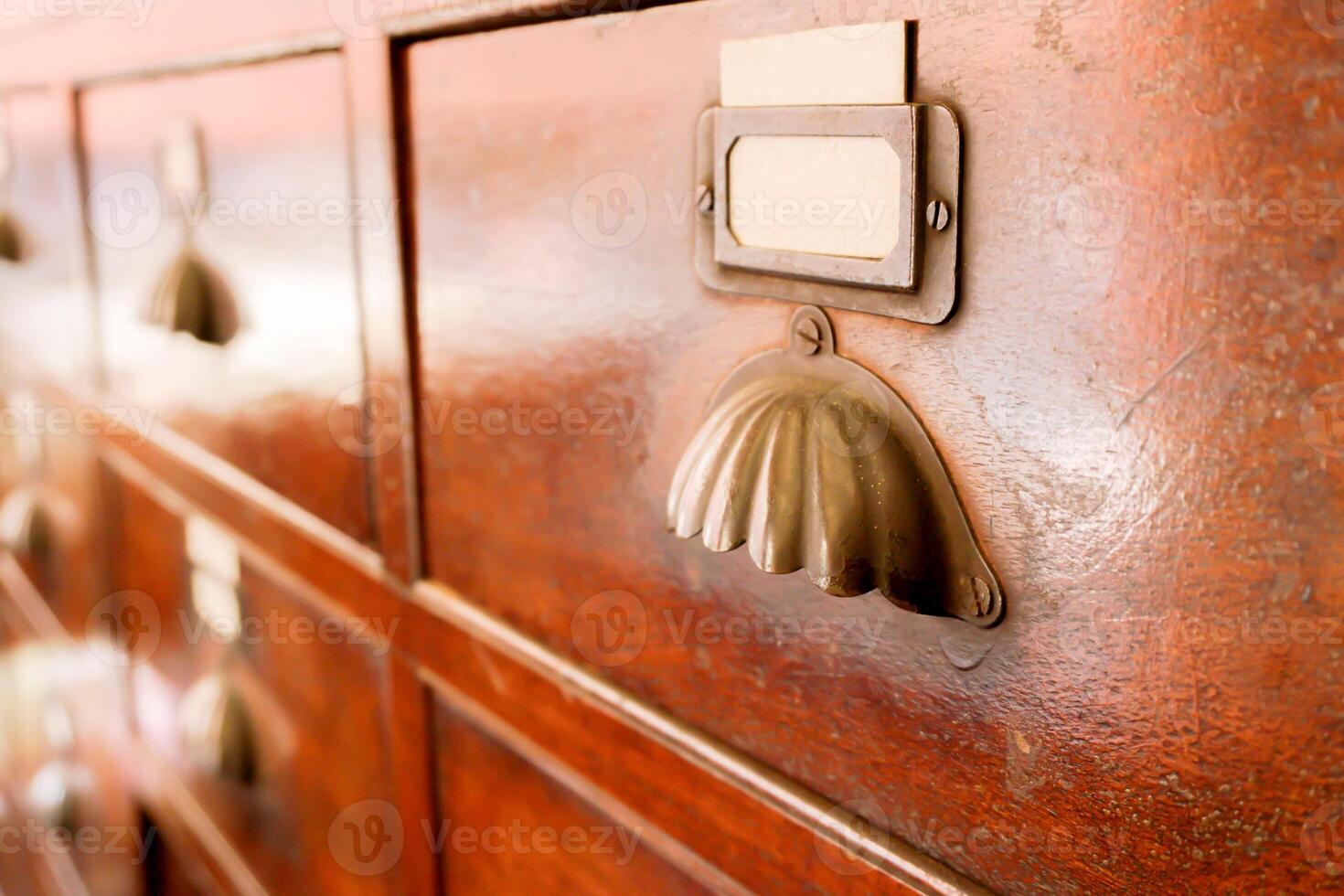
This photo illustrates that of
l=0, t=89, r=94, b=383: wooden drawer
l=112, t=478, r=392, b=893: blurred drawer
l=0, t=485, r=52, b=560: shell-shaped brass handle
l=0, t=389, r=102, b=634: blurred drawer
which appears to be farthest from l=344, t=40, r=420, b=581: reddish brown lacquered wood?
l=0, t=485, r=52, b=560: shell-shaped brass handle

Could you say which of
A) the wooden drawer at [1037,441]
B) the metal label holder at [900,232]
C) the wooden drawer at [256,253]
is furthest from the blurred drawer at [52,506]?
the metal label holder at [900,232]

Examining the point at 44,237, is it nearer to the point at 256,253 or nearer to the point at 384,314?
the point at 256,253

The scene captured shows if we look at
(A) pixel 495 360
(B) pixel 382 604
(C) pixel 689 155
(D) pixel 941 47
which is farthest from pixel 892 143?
(B) pixel 382 604

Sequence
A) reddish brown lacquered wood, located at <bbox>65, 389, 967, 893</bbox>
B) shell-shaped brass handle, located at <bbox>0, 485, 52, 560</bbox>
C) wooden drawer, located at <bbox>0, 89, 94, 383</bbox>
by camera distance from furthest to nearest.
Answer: shell-shaped brass handle, located at <bbox>0, 485, 52, 560</bbox> < wooden drawer, located at <bbox>0, 89, 94, 383</bbox> < reddish brown lacquered wood, located at <bbox>65, 389, 967, 893</bbox>

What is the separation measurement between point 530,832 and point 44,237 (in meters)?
1.37

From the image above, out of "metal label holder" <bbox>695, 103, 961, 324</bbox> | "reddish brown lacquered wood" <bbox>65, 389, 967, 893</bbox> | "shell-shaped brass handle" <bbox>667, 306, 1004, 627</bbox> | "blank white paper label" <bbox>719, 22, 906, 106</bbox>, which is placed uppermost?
"blank white paper label" <bbox>719, 22, 906, 106</bbox>

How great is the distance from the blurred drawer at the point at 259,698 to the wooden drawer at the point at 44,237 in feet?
0.90

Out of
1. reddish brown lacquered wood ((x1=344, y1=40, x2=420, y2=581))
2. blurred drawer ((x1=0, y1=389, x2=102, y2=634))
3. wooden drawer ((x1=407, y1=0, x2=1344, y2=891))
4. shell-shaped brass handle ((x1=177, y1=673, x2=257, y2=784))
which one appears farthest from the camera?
blurred drawer ((x1=0, y1=389, x2=102, y2=634))

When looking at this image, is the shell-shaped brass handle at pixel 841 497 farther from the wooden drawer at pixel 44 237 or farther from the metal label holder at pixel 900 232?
the wooden drawer at pixel 44 237

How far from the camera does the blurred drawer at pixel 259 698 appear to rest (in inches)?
42.3

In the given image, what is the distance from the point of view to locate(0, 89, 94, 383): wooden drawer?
62.9 inches

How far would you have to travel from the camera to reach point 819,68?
0.51m

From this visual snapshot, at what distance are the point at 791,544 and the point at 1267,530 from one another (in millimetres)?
174

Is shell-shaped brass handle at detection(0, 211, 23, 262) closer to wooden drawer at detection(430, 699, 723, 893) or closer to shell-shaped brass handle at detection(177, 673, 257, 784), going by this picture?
shell-shaped brass handle at detection(177, 673, 257, 784)
